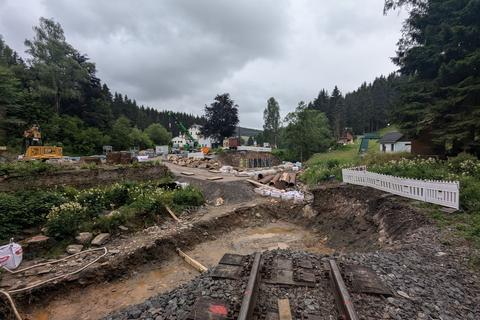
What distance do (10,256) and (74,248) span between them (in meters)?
1.49

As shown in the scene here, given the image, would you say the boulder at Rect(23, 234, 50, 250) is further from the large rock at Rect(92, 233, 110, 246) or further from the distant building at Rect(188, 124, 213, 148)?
the distant building at Rect(188, 124, 213, 148)

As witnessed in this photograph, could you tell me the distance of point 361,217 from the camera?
8.60 m

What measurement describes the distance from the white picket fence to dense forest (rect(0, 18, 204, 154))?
32.3 m

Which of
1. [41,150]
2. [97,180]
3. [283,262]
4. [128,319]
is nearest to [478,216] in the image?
[283,262]

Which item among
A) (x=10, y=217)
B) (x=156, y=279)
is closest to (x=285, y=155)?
(x=156, y=279)

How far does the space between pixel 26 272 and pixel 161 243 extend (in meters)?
3.58

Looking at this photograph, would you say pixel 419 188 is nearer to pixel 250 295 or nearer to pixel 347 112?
pixel 250 295

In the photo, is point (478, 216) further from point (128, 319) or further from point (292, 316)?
point (128, 319)

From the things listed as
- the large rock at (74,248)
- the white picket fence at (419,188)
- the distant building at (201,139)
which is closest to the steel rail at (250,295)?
the white picket fence at (419,188)

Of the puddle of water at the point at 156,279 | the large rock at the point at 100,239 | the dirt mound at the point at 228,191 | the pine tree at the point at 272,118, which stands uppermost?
the pine tree at the point at 272,118

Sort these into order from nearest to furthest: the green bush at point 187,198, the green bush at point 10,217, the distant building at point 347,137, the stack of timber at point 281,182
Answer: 1. the green bush at point 10,217
2. the green bush at point 187,198
3. the stack of timber at point 281,182
4. the distant building at point 347,137

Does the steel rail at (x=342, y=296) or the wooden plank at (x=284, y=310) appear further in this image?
the wooden plank at (x=284, y=310)

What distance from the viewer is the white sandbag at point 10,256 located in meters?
6.42

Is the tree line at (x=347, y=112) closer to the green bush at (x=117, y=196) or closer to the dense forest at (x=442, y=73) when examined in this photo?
the dense forest at (x=442, y=73)
